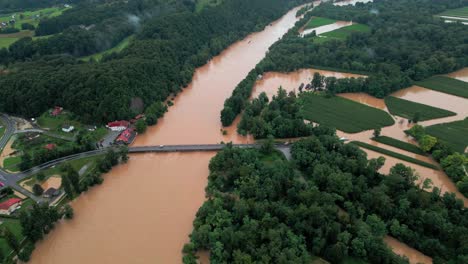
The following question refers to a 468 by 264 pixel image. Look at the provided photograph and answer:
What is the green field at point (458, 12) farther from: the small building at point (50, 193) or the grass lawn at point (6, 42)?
the grass lawn at point (6, 42)

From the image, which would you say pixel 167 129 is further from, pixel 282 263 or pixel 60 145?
pixel 282 263

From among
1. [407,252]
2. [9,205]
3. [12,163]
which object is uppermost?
[12,163]

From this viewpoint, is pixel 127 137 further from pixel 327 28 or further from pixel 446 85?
pixel 327 28

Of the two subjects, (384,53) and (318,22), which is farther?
(318,22)

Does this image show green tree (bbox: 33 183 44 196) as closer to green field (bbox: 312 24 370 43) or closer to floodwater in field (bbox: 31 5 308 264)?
floodwater in field (bbox: 31 5 308 264)

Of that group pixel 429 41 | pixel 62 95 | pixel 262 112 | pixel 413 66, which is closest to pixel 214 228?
pixel 262 112

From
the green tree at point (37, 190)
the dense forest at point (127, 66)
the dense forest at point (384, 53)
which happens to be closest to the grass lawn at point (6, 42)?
the dense forest at point (127, 66)

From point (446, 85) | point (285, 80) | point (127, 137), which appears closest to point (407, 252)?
point (127, 137)
